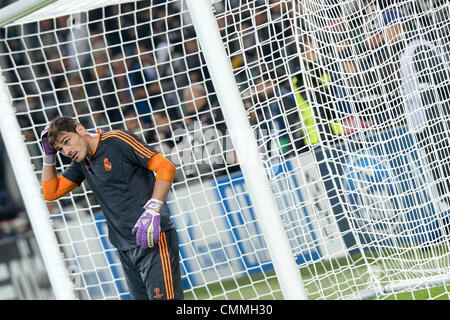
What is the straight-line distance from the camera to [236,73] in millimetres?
2775

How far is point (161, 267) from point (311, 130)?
1273mm

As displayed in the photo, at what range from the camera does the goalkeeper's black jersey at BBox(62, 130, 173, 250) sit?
2.61 m

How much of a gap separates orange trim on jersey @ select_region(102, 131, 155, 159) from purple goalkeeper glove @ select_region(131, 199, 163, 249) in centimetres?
20

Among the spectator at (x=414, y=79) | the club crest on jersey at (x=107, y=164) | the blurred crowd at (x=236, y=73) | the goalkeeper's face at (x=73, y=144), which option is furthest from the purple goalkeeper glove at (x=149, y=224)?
the spectator at (x=414, y=79)

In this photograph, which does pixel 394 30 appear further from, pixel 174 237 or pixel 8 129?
pixel 8 129

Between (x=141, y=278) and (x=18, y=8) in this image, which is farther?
(x=141, y=278)

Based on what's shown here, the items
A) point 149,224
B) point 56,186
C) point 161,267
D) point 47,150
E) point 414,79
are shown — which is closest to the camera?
point 149,224

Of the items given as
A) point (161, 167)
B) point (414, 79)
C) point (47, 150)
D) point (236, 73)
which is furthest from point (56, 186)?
point (414, 79)

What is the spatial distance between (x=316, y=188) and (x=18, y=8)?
2.83 m

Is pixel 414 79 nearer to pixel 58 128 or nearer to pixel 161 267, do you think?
pixel 161 267

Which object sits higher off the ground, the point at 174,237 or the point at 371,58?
the point at 371,58

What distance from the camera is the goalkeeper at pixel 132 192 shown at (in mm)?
2537

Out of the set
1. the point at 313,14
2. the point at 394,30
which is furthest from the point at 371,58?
the point at 313,14

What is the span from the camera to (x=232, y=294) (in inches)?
179
